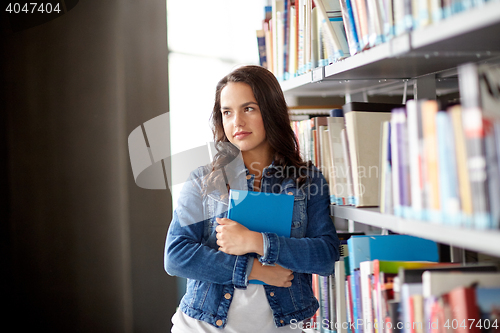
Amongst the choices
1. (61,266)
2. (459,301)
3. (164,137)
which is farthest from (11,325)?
(459,301)

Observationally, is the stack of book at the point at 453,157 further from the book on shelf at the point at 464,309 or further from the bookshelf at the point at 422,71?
the book on shelf at the point at 464,309

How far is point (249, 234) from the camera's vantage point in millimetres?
1219

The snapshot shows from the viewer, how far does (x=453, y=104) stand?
2.54 feet

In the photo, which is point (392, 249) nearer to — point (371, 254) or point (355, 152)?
point (371, 254)

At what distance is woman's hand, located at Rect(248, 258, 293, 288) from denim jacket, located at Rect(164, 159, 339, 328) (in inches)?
0.9

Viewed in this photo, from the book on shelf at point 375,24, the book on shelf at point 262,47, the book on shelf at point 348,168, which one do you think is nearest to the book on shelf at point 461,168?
the book on shelf at point 375,24

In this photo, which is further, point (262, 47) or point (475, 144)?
point (262, 47)

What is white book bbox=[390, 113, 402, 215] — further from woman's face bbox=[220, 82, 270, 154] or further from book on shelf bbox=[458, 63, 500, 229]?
woman's face bbox=[220, 82, 270, 154]

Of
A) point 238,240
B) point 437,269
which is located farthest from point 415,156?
point 238,240

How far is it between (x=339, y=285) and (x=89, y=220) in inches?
56.5

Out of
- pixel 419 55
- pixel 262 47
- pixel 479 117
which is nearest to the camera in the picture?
pixel 479 117

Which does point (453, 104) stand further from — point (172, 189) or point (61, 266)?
point (61, 266)

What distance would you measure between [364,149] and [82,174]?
158cm

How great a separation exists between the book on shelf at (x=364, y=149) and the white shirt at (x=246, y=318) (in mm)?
460
